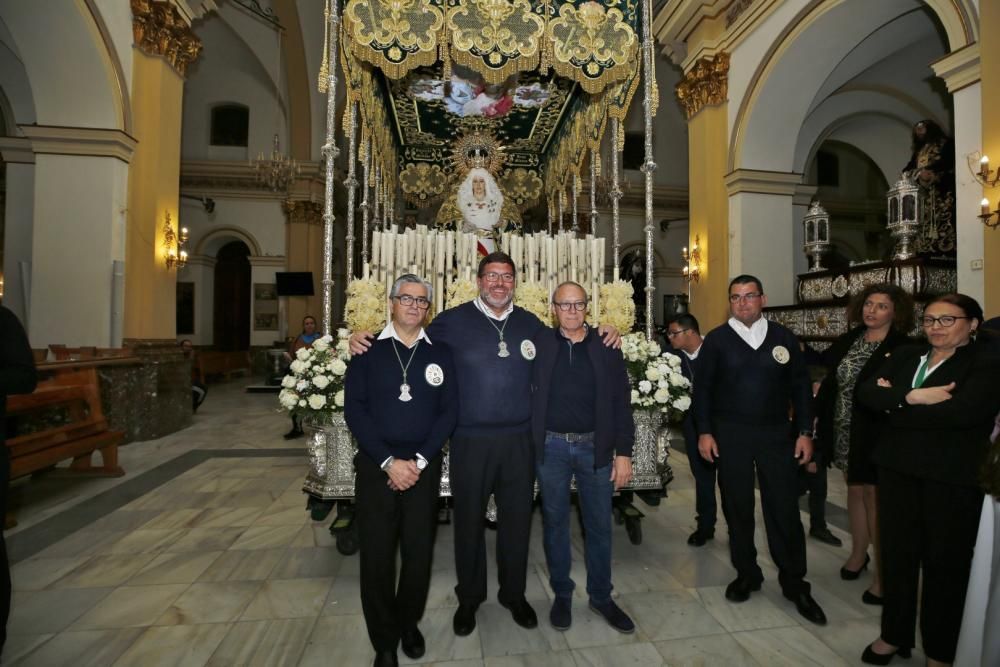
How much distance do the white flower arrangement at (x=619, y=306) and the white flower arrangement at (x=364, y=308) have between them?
206cm

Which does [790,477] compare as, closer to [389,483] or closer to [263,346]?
[389,483]

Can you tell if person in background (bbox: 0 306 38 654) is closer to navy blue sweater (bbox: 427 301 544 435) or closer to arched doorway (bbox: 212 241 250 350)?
navy blue sweater (bbox: 427 301 544 435)

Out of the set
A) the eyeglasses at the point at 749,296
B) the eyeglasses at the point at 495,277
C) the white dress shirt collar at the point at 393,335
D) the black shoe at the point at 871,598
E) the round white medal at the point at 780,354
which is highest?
the eyeglasses at the point at 495,277

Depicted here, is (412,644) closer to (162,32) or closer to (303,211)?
(162,32)

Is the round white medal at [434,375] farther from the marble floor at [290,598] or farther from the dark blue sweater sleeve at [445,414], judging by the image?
the marble floor at [290,598]

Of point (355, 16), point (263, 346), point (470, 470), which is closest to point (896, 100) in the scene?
point (355, 16)

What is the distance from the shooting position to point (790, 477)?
309 cm

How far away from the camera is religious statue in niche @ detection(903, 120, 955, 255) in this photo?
875 centimetres

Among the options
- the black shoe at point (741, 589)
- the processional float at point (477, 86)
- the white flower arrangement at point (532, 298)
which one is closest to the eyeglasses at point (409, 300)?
the processional float at point (477, 86)

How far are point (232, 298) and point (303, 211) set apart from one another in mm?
4805

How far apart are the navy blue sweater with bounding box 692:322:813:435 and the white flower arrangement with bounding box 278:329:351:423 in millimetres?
2536

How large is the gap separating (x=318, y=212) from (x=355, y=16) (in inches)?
552

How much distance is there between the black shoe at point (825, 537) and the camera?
4.01 meters

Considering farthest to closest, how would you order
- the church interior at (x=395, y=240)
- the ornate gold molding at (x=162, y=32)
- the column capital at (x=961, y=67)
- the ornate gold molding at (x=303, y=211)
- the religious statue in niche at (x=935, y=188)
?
1. the ornate gold molding at (x=303, y=211)
2. the religious statue in niche at (x=935, y=188)
3. the ornate gold molding at (x=162, y=32)
4. the column capital at (x=961, y=67)
5. the church interior at (x=395, y=240)
